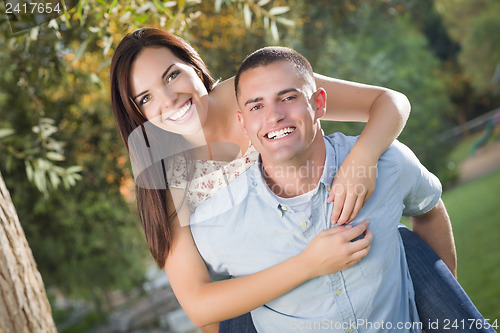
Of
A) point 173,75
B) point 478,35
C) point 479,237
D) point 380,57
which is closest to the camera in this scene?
point 173,75

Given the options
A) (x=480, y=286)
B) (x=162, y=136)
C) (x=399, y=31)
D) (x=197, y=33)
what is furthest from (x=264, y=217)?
(x=399, y=31)

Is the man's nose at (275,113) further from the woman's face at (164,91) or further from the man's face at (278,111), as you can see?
the woman's face at (164,91)

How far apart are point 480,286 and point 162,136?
549 centimetres

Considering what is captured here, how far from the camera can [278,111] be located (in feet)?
5.82

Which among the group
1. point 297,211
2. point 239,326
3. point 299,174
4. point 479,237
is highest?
point 299,174

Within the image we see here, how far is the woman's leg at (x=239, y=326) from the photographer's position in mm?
2064

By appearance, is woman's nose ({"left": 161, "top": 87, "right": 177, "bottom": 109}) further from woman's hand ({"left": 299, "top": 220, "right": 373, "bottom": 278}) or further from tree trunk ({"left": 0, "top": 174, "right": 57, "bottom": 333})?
woman's hand ({"left": 299, "top": 220, "right": 373, "bottom": 278})

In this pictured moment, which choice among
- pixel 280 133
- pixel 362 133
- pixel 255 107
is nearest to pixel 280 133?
pixel 280 133

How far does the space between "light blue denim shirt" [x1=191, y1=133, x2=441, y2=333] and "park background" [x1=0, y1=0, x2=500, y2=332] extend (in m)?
0.97

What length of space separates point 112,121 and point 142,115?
2.48m

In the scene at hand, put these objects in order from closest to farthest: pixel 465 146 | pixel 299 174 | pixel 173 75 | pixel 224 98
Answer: pixel 299 174, pixel 173 75, pixel 224 98, pixel 465 146

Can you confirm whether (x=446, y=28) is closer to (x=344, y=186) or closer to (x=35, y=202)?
(x=35, y=202)

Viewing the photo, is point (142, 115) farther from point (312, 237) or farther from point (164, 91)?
point (312, 237)

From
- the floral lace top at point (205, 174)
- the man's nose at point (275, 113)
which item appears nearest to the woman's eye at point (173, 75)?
the floral lace top at point (205, 174)
